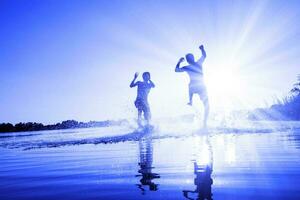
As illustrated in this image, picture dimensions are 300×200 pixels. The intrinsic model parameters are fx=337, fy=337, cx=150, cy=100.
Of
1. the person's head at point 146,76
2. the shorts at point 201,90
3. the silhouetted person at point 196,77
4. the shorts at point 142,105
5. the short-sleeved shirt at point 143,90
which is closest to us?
the silhouetted person at point 196,77

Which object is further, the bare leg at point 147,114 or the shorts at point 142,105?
the bare leg at point 147,114

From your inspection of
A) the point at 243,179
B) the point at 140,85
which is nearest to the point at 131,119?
the point at 140,85

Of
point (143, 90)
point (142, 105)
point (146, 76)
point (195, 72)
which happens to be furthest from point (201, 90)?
point (142, 105)

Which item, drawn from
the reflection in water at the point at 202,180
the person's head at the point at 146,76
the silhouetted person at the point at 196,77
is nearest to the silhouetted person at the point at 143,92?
the person's head at the point at 146,76

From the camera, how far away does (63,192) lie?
311cm

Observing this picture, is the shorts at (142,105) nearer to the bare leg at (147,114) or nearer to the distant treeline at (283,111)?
the bare leg at (147,114)

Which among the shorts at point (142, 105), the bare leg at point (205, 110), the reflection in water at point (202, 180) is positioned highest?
the shorts at point (142, 105)

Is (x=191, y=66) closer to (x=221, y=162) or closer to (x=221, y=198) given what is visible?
(x=221, y=162)

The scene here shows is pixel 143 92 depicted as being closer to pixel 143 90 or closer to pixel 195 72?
pixel 143 90

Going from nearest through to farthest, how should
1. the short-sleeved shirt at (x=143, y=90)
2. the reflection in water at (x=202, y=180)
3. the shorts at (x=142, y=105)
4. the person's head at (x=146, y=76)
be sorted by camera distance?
1. the reflection in water at (x=202, y=180)
2. the person's head at (x=146, y=76)
3. the short-sleeved shirt at (x=143, y=90)
4. the shorts at (x=142, y=105)

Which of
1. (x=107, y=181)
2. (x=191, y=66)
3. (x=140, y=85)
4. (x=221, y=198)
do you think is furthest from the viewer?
(x=140, y=85)

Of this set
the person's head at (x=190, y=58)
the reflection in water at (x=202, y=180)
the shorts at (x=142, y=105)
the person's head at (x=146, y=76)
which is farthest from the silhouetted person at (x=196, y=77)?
the reflection in water at (x=202, y=180)

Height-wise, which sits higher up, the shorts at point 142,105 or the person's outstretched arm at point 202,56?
the person's outstretched arm at point 202,56

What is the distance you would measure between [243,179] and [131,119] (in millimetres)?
15614
